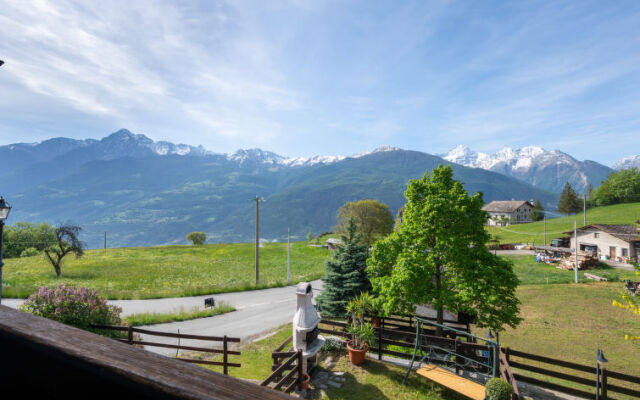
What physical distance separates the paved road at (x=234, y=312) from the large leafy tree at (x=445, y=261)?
9796mm

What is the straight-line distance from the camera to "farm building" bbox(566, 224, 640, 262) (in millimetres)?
45562

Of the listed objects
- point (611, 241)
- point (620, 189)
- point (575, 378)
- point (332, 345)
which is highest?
point (620, 189)

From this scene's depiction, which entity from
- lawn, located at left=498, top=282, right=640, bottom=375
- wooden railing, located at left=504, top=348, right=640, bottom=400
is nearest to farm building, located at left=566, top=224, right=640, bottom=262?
lawn, located at left=498, top=282, right=640, bottom=375

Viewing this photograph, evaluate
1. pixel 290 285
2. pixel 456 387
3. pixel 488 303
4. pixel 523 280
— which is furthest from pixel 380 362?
pixel 523 280

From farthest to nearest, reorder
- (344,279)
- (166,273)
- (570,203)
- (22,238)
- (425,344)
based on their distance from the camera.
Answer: (570,203) → (22,238) → (166,273) → (344,279) → (425,344)

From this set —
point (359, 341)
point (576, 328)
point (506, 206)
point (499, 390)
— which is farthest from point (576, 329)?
point (506, 206)

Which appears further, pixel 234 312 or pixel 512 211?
pixel 512 211

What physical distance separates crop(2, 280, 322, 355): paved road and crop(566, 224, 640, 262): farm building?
49862 mm

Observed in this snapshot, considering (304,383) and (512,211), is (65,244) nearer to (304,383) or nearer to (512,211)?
(304,383)

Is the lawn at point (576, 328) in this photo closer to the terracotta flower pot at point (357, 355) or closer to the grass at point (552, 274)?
the grass at point (552, 274)

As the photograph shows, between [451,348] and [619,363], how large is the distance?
10.1 meters

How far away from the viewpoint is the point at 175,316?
2180cm

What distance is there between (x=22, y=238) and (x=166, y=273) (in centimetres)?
5313

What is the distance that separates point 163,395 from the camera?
73cm
